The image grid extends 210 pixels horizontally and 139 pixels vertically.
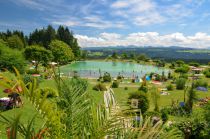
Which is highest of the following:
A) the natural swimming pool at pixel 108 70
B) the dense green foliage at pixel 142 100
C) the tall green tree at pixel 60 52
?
the tall green tree at pixel 60 52

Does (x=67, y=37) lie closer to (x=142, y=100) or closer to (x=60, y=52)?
(x=60, y=52)

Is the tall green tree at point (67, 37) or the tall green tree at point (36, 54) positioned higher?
the tall green tree at point (67, 37)

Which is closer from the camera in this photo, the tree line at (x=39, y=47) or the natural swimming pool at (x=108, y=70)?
the tree line at (x=39, y=47)

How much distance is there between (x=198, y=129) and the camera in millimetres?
13227

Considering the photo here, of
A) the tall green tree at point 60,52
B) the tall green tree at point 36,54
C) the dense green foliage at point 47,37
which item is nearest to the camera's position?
the tall green tree at point 36,54

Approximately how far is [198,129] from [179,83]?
24.1m

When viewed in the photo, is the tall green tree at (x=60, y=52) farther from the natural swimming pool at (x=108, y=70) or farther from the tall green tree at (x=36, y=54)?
the tall green tree at (x=36, y=54)

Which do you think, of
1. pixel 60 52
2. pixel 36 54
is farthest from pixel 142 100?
pixel 60 52

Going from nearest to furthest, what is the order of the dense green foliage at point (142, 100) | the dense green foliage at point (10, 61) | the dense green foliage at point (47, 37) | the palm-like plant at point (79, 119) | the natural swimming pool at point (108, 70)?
1. the palm-like plant at point (79, 119)
2. the dense green foliage at point (142, 100)
3. the dense green foliage at point (10, 61)
4. the natural swimming pool at point (108, 70)
5. the dense green foliage at point (47, 37)

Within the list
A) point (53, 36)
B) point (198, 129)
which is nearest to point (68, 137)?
point (198, 129)

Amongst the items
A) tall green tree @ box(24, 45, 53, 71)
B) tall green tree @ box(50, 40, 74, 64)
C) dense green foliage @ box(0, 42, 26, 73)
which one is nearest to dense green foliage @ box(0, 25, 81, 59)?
tall green tree @ box(50, 40, 74, 64)

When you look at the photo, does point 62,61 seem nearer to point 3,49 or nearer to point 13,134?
point 3,49

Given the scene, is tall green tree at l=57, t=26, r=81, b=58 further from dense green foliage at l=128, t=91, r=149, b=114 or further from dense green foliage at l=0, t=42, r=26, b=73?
dense green foliage at l=128, t=91, r=149, b=114

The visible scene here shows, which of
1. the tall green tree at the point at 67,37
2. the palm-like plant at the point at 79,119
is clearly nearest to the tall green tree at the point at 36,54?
the tall green tree at the point at 67,37
